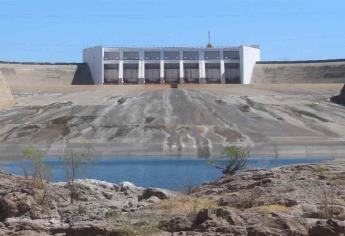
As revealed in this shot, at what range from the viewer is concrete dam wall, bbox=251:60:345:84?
12525 cm

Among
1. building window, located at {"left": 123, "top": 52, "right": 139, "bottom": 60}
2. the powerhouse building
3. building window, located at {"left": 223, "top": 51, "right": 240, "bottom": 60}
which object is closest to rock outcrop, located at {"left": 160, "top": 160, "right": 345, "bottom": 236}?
the powerhouse building

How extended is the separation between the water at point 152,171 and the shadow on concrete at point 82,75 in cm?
6776

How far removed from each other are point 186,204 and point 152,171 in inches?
1144

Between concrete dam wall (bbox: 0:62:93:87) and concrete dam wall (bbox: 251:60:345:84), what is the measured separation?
2950 cm

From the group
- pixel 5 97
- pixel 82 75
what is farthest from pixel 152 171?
pixel 82 75

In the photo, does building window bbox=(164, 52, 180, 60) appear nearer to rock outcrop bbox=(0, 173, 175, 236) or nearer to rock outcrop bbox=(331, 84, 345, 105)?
rock outcrop bbox=(331, 84, 345, 105)

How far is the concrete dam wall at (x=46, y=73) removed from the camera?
398ft

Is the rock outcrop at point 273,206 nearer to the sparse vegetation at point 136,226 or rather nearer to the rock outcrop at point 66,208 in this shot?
the sparse vegetation at point 136,226

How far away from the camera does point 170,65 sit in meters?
132

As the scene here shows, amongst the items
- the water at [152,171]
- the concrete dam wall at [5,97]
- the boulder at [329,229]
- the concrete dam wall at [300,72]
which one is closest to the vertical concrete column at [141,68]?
the concrete dam wall at [300,72]

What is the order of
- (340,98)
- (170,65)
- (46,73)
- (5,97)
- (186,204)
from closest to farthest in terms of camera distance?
(186,204) → (5,97) → (340,98) → (46,73) → (170,65)

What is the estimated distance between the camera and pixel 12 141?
68.8 meters

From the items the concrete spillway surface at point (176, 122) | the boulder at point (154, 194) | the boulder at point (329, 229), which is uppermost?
the boulder at point (329, 229)

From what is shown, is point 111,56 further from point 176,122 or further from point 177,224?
point 177,224
